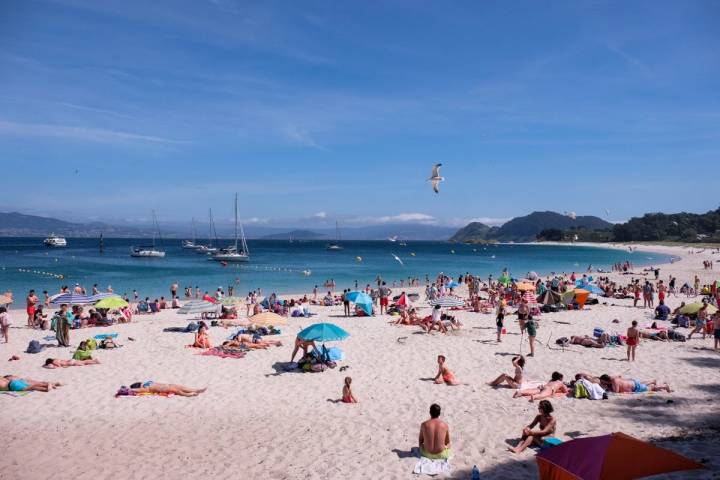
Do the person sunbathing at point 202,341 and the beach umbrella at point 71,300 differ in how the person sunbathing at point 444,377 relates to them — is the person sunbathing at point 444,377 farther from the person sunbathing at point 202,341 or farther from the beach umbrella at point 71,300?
the beach umbrella at point 71,300

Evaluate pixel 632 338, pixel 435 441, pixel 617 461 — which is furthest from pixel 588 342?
pixel 617 461

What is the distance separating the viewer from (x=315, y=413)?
8.80 m

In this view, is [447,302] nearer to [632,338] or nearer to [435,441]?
[632,338]

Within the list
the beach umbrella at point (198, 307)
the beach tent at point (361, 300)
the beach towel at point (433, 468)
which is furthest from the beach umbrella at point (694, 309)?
the beach umbrella at point (198, 307)

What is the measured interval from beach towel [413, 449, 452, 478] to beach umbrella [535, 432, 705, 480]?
1.75 meters

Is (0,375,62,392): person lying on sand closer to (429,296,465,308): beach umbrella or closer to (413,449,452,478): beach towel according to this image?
(413,449,452,478): beach towel

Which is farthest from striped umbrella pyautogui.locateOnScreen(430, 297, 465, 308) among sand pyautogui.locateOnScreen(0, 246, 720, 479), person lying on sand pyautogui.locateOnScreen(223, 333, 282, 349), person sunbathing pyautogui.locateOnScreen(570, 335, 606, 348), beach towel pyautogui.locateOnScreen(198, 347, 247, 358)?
beach towel pyautogui.locateOnScreen(198, 347, 247, 358)

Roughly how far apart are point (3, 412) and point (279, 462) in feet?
19.2

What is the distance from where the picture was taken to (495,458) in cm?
682

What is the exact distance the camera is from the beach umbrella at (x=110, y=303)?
56.7ft

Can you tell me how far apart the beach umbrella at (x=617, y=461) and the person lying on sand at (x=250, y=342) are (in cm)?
1012

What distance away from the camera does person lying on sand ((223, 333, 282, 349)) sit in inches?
538

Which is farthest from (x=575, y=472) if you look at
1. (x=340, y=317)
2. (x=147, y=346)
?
(x=340, y=317)

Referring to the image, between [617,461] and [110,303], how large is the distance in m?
17.6
